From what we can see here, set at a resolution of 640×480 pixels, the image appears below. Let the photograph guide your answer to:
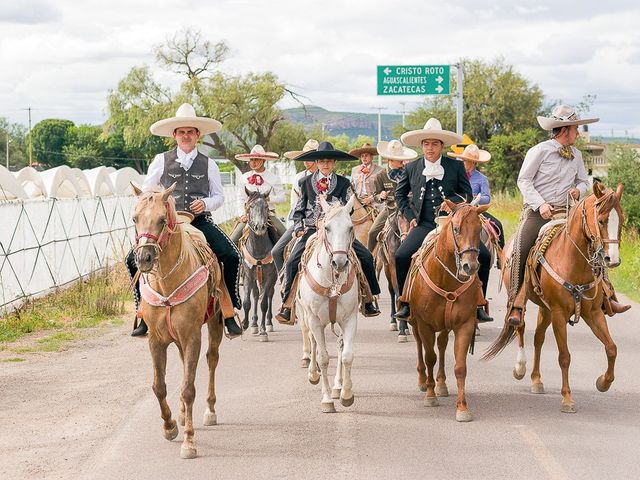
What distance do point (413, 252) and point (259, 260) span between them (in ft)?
14.7

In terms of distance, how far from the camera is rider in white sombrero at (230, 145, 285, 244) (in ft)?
49.9

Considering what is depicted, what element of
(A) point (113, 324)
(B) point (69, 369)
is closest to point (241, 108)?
(A) point (113, 324)

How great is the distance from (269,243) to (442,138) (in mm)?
4448

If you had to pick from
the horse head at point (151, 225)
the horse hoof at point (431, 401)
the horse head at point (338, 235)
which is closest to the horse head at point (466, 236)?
the horse head at point (338, 235)

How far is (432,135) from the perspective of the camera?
11.4m

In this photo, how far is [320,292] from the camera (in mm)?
9961

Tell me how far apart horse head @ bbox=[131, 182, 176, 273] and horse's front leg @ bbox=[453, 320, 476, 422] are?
10.1ft

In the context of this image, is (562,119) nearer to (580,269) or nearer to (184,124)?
(580,269)

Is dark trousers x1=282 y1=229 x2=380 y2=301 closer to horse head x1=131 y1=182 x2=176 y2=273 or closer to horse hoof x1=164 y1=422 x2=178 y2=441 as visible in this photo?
horse hoof x1=164 y1=422 x2=178 y2=441

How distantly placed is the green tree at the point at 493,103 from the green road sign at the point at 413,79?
78.8 feet

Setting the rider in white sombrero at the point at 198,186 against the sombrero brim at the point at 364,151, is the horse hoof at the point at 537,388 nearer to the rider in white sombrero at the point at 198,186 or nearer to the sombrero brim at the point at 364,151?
the rider in white sombrero at the point at 198,186

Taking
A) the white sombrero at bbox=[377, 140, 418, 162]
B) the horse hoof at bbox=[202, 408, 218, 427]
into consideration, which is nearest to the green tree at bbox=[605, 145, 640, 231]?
the white sombrero at bbox=[377, 140, 418, 162]

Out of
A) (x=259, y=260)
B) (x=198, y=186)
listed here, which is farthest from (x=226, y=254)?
(x=259, y=260)

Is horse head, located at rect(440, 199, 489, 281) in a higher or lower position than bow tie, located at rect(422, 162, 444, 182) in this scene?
lower
